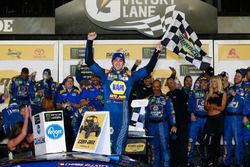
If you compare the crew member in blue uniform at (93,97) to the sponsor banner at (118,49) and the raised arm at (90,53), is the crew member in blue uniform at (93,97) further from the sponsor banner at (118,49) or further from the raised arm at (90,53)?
the raised arm at (90,53)

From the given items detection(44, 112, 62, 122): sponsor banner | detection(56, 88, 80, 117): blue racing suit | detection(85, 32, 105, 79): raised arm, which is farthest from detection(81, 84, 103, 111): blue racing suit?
detection(44, 112, 62, 122): sponsor banner

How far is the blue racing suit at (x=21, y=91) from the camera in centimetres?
1307

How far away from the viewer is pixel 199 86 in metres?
12.4

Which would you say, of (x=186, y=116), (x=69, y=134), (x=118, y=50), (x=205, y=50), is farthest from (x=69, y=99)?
(x=205, y=50)

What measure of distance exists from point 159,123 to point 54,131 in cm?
490

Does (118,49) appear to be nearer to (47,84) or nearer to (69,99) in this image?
(47,84)

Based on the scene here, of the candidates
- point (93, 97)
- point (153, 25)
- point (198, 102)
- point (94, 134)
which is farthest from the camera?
point (153, 25)

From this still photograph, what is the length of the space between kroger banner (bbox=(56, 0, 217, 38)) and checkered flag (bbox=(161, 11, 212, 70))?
0.72m

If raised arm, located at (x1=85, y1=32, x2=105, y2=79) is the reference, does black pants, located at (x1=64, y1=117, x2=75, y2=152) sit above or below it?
below

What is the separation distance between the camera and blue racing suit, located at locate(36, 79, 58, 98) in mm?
13203

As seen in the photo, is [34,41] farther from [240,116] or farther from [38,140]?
[38,140]

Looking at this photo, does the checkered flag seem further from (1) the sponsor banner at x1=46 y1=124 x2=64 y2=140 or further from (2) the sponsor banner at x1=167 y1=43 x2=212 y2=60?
(1) the sponsor banner at x1=46 y1=124 x2=64 y2=140

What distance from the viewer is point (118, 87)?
9180 mm

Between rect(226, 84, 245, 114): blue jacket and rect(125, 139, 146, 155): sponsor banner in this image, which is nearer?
rect(125, 139, 146, 155): sponsor banner
